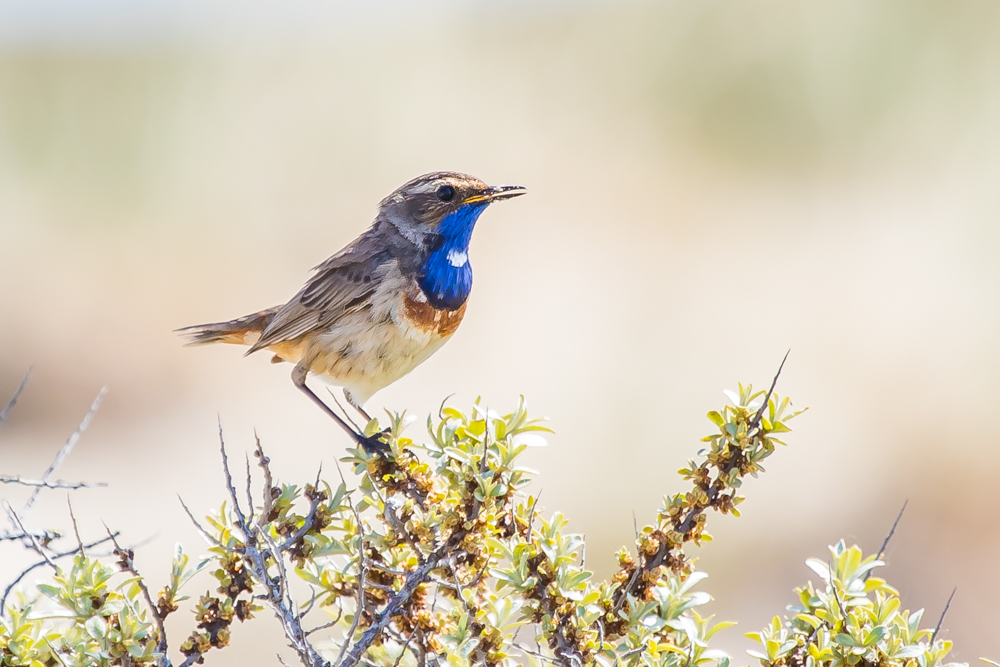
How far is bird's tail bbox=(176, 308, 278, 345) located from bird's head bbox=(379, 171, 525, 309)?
3.65ft

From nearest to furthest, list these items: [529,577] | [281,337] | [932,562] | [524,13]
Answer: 1. [529,577]
2. [281,337]
3. [932,562]
4. [524,13]

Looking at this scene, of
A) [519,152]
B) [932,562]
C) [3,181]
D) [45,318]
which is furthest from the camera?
[519,152]

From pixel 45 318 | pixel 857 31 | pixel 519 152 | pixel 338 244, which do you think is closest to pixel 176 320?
pixel 45 318

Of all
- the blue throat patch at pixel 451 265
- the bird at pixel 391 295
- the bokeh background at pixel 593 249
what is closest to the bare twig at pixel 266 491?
the bird at pixel 391 295

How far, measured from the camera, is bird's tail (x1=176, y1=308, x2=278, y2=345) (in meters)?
5.55

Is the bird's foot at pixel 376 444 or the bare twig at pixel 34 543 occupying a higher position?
the bird's foot at pixel 376 444

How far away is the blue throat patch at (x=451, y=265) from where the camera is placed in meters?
Result: 4.59

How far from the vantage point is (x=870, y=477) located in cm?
984

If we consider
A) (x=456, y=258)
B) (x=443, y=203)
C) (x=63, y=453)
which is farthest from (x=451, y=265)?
(x=63, y=453)

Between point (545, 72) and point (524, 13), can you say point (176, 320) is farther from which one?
point (524, 13)

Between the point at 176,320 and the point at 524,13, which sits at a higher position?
the point at 524,13

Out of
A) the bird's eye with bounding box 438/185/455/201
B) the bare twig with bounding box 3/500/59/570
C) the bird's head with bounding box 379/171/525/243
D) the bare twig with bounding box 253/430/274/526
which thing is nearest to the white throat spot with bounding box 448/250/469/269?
the bird's head with bounding box 379/171/525/243

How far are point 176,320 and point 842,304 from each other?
32.2 feet

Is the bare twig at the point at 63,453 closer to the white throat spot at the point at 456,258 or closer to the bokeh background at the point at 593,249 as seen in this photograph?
the white throat spot at the point at 456,258
